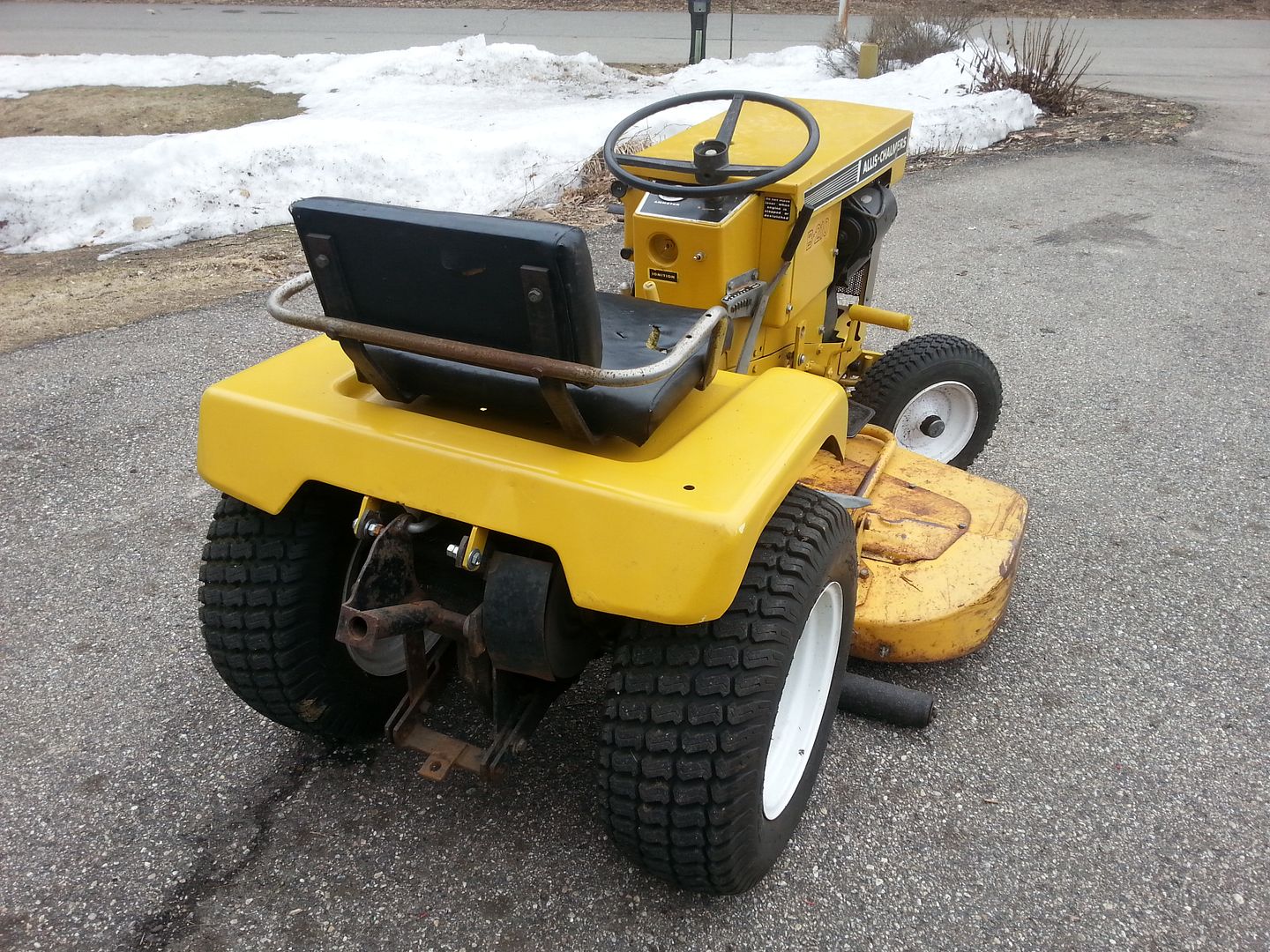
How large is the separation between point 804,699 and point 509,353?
108cm

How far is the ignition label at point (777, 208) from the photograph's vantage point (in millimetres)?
2526

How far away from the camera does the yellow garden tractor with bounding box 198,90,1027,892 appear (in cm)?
150

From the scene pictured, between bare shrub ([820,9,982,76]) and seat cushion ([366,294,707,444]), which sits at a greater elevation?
seat cushion ([366,294,707,444])

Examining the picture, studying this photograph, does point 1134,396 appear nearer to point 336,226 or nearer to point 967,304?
point 967,304

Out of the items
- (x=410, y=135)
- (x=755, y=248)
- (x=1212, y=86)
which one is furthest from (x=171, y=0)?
(x=755, y=248)

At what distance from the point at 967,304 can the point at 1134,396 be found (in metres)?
1.14

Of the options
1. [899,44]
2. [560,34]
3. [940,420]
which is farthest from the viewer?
[560,34]

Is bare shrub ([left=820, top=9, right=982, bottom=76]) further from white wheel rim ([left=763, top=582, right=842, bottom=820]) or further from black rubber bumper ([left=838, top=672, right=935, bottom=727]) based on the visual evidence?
white wheel rim ([left=763, top=582, right=842, bottom=820])

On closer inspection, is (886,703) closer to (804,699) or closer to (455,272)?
(804,699)

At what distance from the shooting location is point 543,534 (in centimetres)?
157

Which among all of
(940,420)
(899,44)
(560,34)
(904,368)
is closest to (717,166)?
(904,368)

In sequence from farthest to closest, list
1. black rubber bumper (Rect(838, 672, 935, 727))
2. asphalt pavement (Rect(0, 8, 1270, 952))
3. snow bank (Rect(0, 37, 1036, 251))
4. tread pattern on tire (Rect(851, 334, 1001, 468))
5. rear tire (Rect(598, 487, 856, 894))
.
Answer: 1. snow bank (Rect(0, 37, 1036, 251))
2. tread pattern on tire (Rect(851, 334, 1001, 468))
3. black rubber bumper (Rect(838, 672, 935, 727))
4. asphalt pavement (Rect(0, 8, 1270, 952))
5. rear tire (Rect(598, 487, 856, 894))

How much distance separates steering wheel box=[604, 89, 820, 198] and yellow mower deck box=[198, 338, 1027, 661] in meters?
0.59

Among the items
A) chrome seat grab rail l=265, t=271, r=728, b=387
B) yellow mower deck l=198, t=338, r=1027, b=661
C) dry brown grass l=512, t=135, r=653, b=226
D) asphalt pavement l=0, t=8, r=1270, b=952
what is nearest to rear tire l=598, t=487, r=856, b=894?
yellow mower deck l=198, t=338, r=1027, b=661
